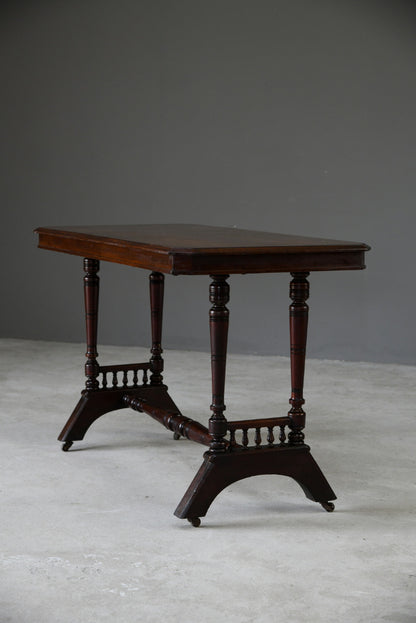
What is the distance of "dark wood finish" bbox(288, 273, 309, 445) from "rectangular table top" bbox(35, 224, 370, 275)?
0.41 ft

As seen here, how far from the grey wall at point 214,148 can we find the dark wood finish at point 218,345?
129 inches

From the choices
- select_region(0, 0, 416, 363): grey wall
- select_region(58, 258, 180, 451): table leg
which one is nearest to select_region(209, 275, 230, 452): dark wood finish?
select_region(58, 258, 180, 451): table leg

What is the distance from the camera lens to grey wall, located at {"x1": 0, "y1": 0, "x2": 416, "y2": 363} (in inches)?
245

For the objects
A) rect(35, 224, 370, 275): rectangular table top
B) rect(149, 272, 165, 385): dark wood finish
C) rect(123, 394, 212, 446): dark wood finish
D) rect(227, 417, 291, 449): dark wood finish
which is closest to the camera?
rect(35, 224, 370, 275): rectangular table top

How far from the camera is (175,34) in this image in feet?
21.7

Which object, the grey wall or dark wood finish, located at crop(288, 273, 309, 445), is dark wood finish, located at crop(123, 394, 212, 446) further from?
the grey wall

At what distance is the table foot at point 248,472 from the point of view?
320 centimetres

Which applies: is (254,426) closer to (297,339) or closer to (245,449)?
(245,449)

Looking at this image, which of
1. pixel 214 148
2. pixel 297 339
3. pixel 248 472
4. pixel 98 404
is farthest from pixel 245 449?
pixel 214 148

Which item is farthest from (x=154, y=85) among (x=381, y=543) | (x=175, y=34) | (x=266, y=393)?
(x=381, y=543)

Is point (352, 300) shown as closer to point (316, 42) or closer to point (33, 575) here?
point (316, 42)

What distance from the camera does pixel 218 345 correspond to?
320 cm

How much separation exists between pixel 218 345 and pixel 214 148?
3.63 meters

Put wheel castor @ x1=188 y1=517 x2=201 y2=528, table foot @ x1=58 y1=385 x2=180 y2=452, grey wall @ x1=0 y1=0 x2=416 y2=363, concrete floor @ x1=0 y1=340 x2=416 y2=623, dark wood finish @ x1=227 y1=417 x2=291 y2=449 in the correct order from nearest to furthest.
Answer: concrete floor @ x1=0 y1=340 x2=416 y2=623, wheel castor @ x1=188 y1=517 x2=201 y2=528, dark wood finish @ x1=227 y1=417 x2=291 y2=449, table foot @ x1=58 y1=385 x2=180 y2=452, grey wall @ x1=0 y1=0 x2=416 y2=363
